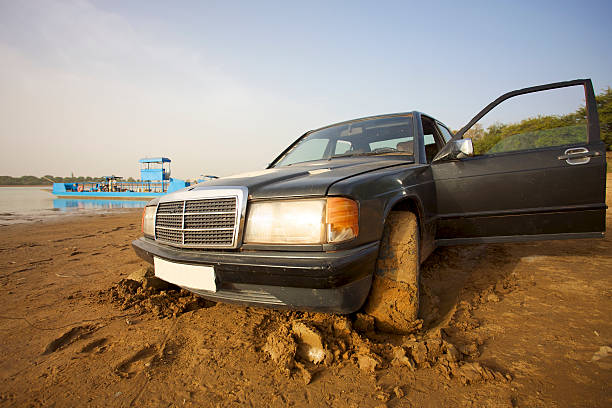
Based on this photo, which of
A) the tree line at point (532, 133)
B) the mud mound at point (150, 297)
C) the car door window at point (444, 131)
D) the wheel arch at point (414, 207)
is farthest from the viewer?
the car door window at point (444, 131)

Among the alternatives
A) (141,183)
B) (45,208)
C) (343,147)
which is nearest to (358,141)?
(343,147)

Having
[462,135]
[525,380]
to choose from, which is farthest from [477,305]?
[462,135]

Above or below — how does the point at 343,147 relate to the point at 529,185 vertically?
above

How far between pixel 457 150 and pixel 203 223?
2.05 metres

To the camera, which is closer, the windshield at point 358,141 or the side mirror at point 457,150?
the side mirror at point 457,150

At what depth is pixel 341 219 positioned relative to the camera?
132 centimetres

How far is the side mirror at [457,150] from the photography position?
220cm

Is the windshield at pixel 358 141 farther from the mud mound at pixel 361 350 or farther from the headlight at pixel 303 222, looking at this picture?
the mud mound at pixel 361 350

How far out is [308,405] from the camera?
1130 millimetres

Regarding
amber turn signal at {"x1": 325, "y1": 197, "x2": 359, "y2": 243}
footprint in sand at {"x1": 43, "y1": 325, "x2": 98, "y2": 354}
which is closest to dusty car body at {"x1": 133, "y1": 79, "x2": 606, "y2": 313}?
amber turn signal at {"x1": 325, "y1": 197, "x2": 359, "y2": 243}

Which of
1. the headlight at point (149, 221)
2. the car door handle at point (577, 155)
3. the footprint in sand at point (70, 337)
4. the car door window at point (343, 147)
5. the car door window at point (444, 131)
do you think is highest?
the car door window at point (444, 131)

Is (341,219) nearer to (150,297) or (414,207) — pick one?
(414,207)

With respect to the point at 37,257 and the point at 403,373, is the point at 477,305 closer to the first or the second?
the point at 403,373

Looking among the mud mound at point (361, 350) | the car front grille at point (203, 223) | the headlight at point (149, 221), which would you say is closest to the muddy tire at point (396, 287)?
the mud mound at point (361, 350)
